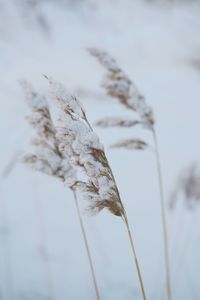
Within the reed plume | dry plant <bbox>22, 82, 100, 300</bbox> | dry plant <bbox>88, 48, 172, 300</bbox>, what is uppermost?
dry plant <bbox>88, 48, 172, 300</bbox>

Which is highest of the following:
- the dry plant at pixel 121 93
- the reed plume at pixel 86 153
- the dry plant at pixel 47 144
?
the dry plant at pixel 121 93

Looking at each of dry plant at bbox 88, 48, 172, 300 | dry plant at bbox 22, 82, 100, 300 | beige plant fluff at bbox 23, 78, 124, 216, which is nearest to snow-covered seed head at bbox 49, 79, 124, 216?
beige plant fluff at bbox 23, 78, 124, 216

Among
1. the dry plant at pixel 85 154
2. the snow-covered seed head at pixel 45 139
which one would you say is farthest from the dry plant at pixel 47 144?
the dry plant at pixel 85 154

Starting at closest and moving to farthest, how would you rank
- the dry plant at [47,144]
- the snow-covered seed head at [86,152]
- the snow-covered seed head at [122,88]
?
the snow-covered seed head at [86,152], the dry plant at [47,144], the snow-covered seed head at [122,88]

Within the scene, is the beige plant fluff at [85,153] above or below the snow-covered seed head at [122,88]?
below

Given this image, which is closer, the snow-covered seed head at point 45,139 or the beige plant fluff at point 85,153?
the beige plant fluff at point 85,153

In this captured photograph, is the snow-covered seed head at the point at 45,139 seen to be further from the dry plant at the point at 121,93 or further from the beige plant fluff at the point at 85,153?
the beige plant fluff at the point at 85,153

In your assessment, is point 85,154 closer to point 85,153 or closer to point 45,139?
point 85,153

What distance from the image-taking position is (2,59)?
13.6 feet

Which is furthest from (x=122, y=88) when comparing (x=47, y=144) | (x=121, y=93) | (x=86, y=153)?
(x=86, y=153)

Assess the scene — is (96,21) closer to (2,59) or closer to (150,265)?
(2,59)

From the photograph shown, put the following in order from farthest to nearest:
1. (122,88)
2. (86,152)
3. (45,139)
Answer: (122,88) → (45,139) → (86,152)

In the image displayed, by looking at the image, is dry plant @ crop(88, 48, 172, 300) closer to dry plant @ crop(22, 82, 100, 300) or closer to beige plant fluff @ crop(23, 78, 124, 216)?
dry plant @ crop(22, 82, 100, 300)

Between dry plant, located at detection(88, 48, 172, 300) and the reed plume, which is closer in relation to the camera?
the reed plume
